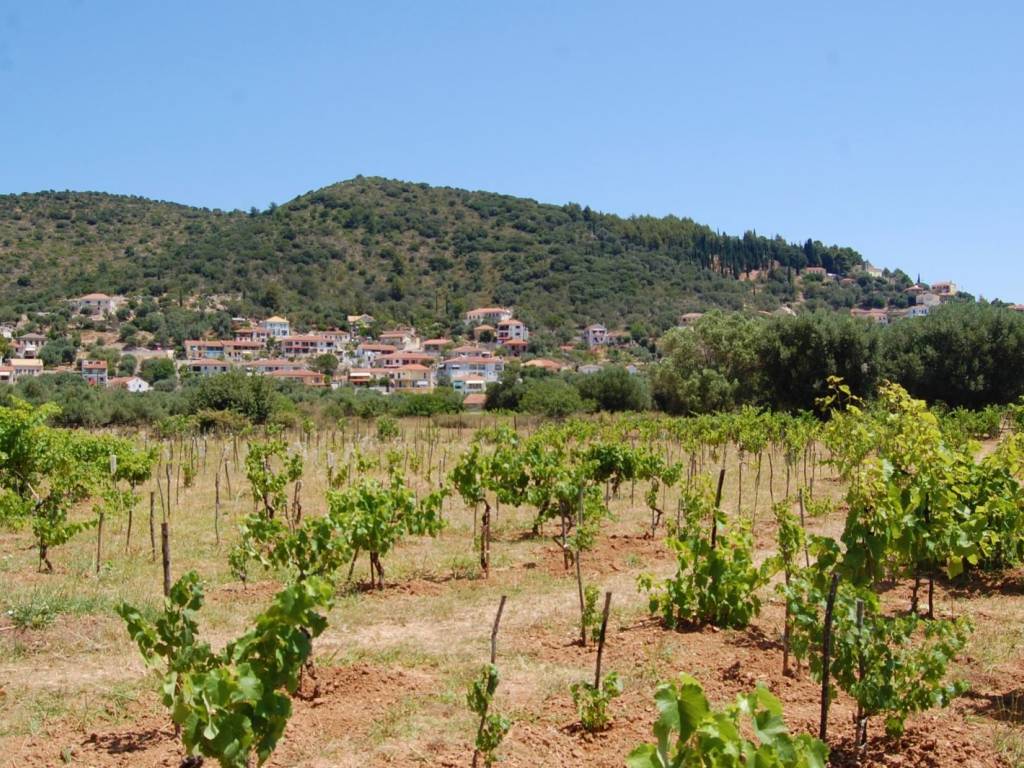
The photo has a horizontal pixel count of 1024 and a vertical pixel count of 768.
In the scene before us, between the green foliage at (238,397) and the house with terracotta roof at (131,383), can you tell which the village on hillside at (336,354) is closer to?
the house with terracotta roof at (131,383)

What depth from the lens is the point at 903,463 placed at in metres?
6.59

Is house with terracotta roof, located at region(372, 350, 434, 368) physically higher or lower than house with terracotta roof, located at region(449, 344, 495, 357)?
lower

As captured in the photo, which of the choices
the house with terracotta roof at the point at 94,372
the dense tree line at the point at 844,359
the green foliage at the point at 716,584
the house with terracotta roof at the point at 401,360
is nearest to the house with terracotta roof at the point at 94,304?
the house with terracotta roof at the point at 94,372

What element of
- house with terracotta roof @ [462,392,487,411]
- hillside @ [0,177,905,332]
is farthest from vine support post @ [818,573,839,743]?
hillside @ [0,177,905,332]

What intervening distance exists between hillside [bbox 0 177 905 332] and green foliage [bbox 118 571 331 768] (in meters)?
75.2

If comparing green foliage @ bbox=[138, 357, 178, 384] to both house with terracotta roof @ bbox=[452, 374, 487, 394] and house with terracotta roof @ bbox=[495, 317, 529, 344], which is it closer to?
house with terracotta roof @ bbox=[452, 374, 487, 394]

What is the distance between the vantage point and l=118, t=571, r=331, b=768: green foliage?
382 centimetres

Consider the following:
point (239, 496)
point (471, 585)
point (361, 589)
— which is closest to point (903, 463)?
point (471, 585)

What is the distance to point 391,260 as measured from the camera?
91250 mm

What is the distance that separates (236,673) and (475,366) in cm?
6403

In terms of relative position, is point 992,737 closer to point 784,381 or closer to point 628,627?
point 628,627

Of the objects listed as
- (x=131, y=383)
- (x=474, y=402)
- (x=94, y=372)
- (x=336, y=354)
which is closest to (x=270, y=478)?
(x=474, y=402)

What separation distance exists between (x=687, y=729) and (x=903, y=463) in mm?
4356

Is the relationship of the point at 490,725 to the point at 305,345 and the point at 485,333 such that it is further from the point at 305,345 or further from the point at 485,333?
the point at 485,333
